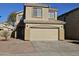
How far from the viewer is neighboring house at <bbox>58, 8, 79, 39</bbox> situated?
35531 mm

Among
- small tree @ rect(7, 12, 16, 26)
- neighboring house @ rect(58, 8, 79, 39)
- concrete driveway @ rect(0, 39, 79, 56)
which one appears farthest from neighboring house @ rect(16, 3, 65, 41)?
small tree @ rect(7, 12, 16, 26)

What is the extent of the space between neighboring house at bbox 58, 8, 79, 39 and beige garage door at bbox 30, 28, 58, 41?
482 centimetres

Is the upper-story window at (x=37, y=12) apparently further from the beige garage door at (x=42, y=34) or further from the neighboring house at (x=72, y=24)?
the neighboring house at (x=72, y=24)

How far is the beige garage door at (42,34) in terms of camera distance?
3194 cm

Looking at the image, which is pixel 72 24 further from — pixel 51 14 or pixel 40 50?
pixel 40 50

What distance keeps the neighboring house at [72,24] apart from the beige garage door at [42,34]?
482 cm

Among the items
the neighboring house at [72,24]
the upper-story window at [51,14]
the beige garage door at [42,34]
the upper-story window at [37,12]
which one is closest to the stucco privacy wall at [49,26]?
the beige garage door at [42,34]

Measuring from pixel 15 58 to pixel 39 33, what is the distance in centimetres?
1880

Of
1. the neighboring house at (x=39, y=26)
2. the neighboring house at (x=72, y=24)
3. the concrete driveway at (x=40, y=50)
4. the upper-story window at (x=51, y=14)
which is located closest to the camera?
the concrete driveway at (x=40, y=50)

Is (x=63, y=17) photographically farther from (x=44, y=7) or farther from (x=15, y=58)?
(x=15, y=58)

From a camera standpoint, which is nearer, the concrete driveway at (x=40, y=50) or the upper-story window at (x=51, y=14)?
the concrete driveway at (x=40, y=50)

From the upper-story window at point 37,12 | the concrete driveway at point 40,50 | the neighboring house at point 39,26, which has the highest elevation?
the upper-story window at point 37,12

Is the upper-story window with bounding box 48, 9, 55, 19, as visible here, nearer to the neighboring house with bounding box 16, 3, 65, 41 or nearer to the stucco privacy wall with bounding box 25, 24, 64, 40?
the neighboring house with bounding box 16, 3, 65, 41

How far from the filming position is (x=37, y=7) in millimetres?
33875
